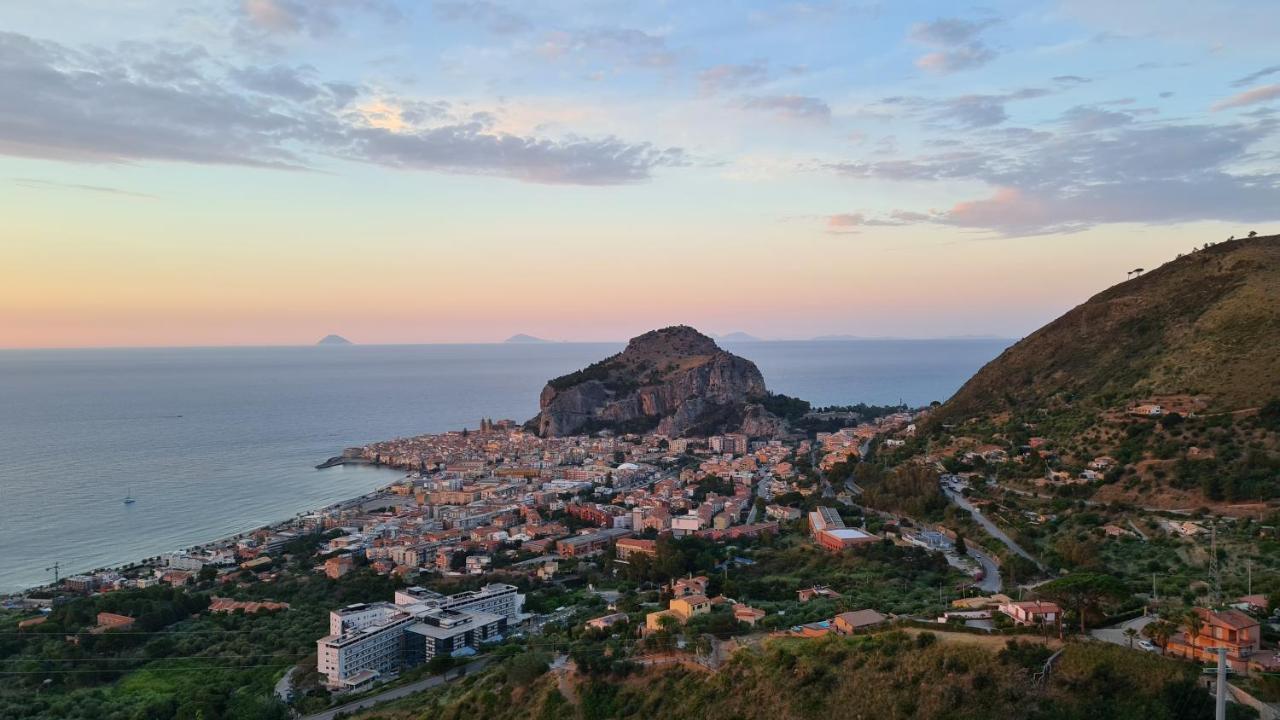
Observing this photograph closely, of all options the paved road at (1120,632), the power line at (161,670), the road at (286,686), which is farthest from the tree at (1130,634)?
the power line at (161,670)

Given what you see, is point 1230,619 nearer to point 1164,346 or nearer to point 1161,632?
point 1161,632

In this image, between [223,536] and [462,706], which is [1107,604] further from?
[223,536]

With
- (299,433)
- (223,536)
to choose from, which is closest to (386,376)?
(299,433)

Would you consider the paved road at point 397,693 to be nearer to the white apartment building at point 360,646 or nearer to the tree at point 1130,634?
the white apartment building at point 360,646

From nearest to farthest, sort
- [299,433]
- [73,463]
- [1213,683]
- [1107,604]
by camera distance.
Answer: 1. [1213,683]
2. [1107,604]
3. [73,463]
4. [299,433]

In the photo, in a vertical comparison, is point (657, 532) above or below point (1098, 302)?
below


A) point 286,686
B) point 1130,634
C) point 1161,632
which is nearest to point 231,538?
point 286,686
